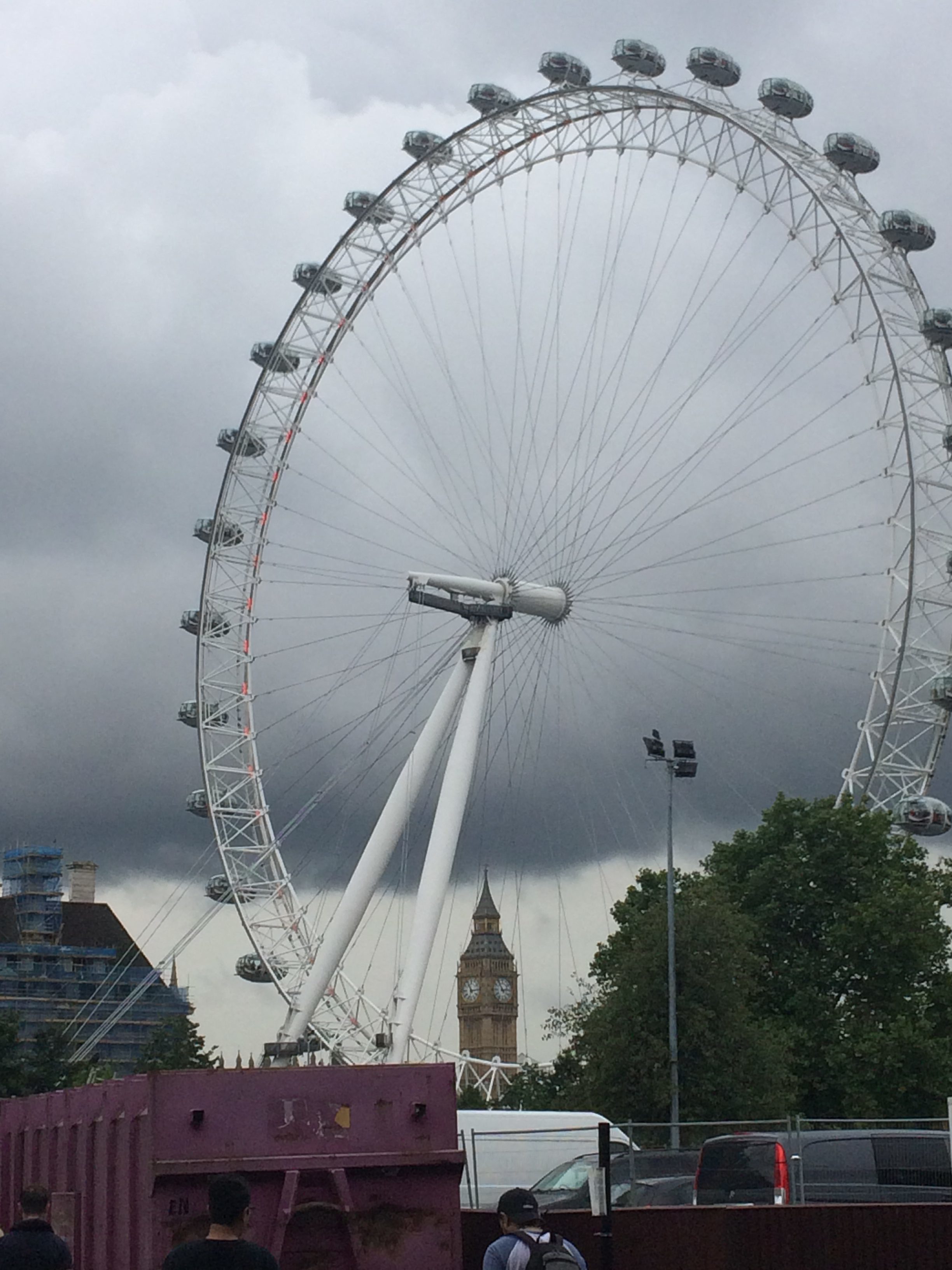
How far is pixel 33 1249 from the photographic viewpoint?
37.5 feet

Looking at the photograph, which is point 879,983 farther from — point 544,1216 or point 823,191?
point 544,1216

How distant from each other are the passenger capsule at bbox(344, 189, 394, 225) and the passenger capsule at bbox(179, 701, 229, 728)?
59.0 ft

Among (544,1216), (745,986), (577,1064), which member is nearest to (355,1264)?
(544,1216)

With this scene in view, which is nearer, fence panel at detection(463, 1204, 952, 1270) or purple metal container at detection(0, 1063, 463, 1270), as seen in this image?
purple metal container at detection(0, 1063, 463, 1270)

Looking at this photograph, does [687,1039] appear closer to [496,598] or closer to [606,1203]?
[496,598]

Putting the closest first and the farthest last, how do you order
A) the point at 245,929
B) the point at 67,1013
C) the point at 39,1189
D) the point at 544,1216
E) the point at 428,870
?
the point at 39,1189 < the point at 544,1216 < the point at 428,870 < the point at 245,929 < the point at 67,1013

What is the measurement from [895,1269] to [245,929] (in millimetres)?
50305

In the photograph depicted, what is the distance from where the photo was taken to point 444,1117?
53.4 ft

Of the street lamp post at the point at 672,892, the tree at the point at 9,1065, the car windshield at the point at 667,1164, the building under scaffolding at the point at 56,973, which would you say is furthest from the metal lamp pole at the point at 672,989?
the building under scaffolding at the point at 56,973

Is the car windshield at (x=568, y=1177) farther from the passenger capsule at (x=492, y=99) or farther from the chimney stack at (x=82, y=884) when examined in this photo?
the chimney stack at (x=82, y=884)

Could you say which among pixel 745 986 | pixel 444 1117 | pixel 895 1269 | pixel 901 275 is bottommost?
pixel 895 1269

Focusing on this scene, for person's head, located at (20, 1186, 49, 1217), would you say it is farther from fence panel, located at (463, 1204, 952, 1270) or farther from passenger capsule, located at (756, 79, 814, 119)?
passenger capsule, located at (756, 79, 814, 119)

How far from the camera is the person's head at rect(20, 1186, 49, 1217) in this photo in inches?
496

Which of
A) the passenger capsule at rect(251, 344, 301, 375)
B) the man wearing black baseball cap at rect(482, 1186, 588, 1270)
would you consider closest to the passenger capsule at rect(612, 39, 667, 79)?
the passenger capsule at rect(251, 344, 301, 375)
